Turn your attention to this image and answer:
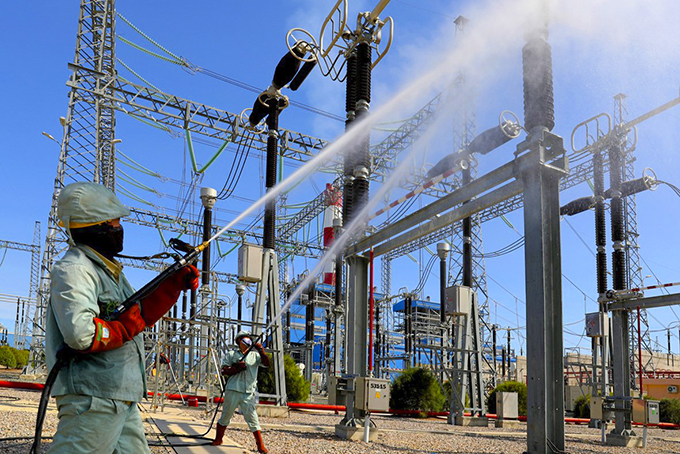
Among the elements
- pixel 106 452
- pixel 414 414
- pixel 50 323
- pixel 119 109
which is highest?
pixel 119 109

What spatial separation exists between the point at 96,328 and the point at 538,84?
5.03 meters

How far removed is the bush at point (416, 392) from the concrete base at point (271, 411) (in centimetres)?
620

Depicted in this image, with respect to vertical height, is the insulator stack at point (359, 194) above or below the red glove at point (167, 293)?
above

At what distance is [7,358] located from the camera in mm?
36438

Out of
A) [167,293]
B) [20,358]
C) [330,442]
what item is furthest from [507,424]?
[20,358]

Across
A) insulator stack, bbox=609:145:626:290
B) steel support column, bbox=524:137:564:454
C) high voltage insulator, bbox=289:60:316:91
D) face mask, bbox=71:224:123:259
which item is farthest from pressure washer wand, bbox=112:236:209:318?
insulator stack, bbox=609:145:626:290

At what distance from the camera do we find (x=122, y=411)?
2.57 meters

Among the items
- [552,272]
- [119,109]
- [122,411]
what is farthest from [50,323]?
[119,109]

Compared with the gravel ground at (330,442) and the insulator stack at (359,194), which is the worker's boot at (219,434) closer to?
the gravel ground at (330,442)

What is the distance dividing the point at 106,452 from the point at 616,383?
10.8 meters

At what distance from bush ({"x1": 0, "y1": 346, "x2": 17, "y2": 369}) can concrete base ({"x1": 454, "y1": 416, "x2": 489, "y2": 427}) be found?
31.8 metres

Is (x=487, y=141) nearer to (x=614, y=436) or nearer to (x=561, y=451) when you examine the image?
(x=561, y=451)

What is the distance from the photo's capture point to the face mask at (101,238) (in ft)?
9.16

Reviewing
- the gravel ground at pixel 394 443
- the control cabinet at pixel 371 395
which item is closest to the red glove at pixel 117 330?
the gravel ground at pixel 394 443
